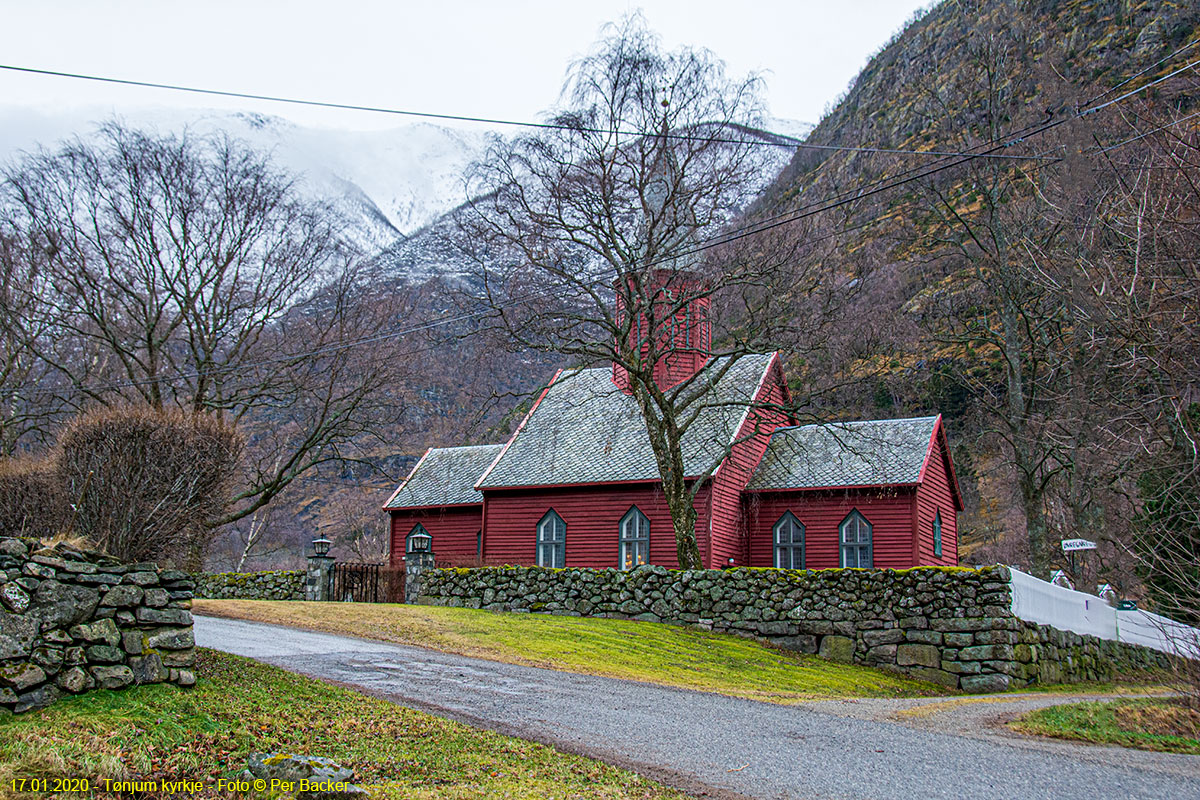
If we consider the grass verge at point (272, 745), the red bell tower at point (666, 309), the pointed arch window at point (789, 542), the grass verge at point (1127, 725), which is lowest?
the grass verge at point (1127, 725)

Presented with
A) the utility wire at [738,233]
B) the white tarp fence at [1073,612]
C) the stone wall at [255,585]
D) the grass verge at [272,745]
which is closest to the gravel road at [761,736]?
the grass verge at [272,745]

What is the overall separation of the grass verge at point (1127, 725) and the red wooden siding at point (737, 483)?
15460 millimetres

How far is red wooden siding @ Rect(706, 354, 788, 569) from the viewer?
29.3 m

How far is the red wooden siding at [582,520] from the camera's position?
30.1 m

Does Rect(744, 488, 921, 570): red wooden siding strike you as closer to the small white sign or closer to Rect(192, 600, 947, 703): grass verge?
the small white sign

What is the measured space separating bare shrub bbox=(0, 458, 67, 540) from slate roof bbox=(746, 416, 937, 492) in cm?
2019

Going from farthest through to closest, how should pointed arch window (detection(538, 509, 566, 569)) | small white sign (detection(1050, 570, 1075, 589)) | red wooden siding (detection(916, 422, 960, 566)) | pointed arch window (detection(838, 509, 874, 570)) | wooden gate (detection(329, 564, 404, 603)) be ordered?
1. pointed arch window (detection(538, 509, 566, 569))
2. pointed arch window (detection(838, 509, 874, 570))
3. red wooden siding (detection(916, 422, 960, 566))
4. wooden gate (detection(329, 564, 404, 603))
5. small white sign (detection(1050, 570, 1075, 589))

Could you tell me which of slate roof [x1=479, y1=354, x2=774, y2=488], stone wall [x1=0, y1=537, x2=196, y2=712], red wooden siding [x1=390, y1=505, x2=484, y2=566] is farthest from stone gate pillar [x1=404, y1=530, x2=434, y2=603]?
stone wall [x1=0, y1=537, x2=196, y2=712]

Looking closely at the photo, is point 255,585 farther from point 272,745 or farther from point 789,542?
point 272,745

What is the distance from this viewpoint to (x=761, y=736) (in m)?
10.6

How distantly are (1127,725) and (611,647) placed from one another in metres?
9.73

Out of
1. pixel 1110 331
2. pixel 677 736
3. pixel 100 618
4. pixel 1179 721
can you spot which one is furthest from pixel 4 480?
pixel 1179 721

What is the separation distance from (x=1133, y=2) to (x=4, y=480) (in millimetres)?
76492

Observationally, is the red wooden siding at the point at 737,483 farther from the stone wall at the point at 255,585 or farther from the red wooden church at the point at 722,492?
the stone wall at the point at 255,585
